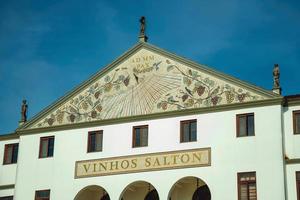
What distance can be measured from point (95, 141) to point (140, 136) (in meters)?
3.03

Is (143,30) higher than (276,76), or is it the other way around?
(143,30)

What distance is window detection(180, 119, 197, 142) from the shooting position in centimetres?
3909

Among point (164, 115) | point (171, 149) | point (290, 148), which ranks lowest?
point (290, 148)

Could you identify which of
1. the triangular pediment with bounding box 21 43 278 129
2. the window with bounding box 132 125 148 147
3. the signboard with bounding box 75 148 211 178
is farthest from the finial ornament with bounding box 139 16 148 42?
the signboard with bounding box 75 148 211 178

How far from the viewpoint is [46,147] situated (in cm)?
4316

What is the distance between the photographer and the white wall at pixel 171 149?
3678 centimetres

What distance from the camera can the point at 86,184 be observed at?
40.8m

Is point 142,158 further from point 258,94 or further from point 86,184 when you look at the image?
point 258,94

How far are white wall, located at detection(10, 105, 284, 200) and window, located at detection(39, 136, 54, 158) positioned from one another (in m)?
0.30

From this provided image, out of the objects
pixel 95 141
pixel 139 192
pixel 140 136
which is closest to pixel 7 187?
pixel 95 141

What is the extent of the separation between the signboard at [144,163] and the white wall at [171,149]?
28 centimetres

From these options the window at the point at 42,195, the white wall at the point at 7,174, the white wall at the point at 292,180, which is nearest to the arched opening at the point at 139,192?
the window at the point at 42,195

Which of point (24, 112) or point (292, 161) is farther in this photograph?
point (24, 112)

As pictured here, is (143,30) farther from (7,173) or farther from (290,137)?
(7,173)
